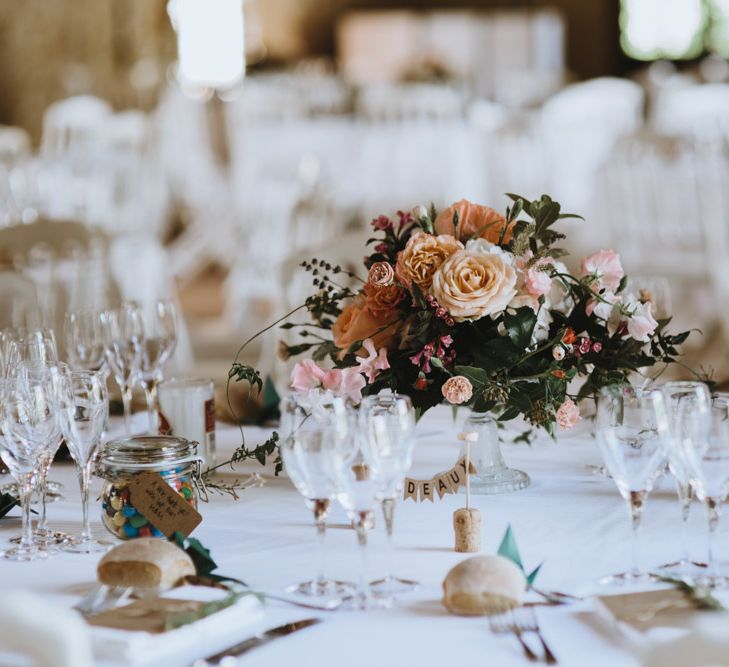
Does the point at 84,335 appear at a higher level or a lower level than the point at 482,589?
higher

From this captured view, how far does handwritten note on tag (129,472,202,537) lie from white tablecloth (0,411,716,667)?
0.16 feet

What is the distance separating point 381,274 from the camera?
146 centimetres

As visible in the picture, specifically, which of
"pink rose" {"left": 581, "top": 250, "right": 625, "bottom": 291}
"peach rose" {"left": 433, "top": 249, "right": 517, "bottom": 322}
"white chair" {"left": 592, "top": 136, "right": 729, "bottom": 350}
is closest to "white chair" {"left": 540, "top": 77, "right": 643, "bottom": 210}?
"white chair" {"left": 592, "top": 136, "right": 729, "bottom": 350}

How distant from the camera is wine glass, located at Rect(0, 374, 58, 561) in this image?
51.9 inches

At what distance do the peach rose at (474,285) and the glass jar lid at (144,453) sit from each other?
13.8 inches

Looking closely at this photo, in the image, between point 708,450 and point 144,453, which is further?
point 144,453

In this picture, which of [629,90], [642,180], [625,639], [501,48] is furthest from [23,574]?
[501,48]

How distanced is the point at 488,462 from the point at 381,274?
0.30 m

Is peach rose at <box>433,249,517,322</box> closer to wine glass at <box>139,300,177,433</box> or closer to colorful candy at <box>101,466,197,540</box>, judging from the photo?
colorful candy at <box>101,466,197,540</box>

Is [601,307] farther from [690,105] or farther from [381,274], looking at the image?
[690,105]

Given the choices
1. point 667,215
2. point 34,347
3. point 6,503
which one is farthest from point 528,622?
point 667,215

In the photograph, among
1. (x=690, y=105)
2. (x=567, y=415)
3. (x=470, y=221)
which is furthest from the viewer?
(x=690, y=105)

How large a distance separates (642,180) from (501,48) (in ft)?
23.8

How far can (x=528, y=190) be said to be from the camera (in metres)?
6.02
